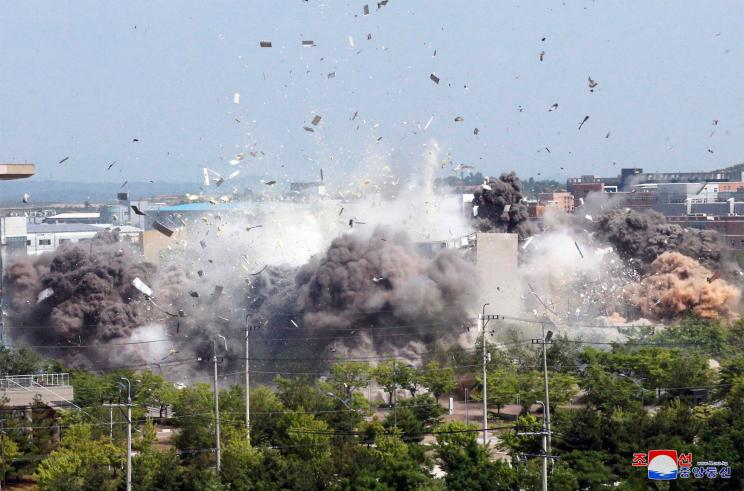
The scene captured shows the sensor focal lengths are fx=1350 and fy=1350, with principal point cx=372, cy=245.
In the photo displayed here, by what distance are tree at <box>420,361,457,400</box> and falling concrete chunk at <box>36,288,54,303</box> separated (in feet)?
70.8

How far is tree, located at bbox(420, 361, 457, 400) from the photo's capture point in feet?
171

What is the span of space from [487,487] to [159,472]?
815 centimetres

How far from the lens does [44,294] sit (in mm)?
66000

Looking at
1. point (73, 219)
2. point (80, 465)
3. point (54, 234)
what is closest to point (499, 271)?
point (80, 465)

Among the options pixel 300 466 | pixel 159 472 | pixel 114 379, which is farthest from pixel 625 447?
pixel 114 379

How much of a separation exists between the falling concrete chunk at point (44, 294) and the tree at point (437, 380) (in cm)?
2158

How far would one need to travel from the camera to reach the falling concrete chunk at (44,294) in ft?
216

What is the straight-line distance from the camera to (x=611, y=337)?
64.1 meters

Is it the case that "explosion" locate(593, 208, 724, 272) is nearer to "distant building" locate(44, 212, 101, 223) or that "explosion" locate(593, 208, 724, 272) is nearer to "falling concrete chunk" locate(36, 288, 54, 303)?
"falling concrete chunk" locate(36, 288, 54, 303)

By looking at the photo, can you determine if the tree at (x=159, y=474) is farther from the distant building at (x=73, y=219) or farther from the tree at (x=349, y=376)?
the distant building at (x=73, y=219)

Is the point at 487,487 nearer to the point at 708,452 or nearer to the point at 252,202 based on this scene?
the point at 708,452

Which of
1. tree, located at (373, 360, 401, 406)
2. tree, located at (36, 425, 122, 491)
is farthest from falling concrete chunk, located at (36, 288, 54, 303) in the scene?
tree, located at (36, 425, 122, 491)

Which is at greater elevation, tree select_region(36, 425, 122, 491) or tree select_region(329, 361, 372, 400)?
tree select_region(36, 425, 122, 491)

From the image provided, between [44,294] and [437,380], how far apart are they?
Result: 2331 centimetres
